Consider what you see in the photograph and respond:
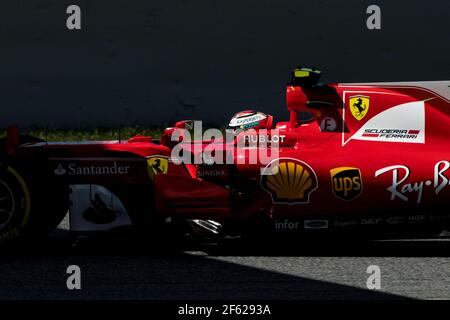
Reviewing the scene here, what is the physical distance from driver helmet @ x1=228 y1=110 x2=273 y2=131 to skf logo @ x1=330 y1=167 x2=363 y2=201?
2.26 feet

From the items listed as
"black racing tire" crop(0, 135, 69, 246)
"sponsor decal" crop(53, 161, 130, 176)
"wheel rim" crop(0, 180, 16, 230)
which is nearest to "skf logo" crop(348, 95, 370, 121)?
"sponsor decal" crop(53, 161, 130, 176)

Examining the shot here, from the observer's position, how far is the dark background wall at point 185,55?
469 inches

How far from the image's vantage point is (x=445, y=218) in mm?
6527

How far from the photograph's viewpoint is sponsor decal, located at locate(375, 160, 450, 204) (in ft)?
21.2

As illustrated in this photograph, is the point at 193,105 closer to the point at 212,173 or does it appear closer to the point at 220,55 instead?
the point at 220,55

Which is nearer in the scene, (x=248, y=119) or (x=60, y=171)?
(x=60, y=171)

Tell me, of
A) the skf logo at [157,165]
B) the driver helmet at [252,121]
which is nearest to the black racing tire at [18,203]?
the skf logo at [157,165]

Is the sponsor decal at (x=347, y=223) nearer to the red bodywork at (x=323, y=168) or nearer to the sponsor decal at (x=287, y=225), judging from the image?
the red bodywork at (x=323, y=168)

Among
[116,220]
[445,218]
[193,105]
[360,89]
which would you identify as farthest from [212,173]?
[193,105]

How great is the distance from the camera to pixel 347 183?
6.51 metres

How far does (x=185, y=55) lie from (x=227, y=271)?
20.2 ft

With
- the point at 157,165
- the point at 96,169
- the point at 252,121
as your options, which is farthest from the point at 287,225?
the point at 96,169

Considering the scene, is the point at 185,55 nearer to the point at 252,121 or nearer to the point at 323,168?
the point at 252,121

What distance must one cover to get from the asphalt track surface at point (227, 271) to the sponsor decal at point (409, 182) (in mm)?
417
